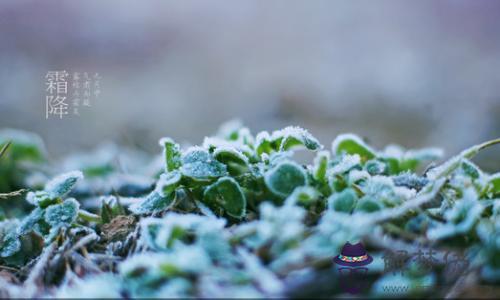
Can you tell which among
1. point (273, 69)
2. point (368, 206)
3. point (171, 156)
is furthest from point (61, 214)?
point (273, 69)

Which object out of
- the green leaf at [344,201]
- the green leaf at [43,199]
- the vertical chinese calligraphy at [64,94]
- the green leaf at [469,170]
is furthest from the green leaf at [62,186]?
the vertical chinese calligraphy at [64,94]

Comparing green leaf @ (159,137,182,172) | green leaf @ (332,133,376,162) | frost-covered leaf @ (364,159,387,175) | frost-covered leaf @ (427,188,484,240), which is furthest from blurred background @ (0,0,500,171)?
frost-covered leaf @ (427,188,484,240)

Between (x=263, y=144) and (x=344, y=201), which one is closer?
(x=344, y=201)

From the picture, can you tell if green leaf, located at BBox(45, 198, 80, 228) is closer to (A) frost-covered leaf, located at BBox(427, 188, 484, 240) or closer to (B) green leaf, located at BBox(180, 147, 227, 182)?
(B) green leaf, located at BBox(180, 147, 227, 182)

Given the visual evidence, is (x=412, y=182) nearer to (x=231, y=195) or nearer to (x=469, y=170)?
(x=469, y=170)

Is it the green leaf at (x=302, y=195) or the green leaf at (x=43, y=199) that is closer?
the green leaf at (x=302, y=195)

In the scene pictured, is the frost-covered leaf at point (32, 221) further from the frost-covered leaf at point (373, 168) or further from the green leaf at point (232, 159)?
the frost-covered leaf at point (373, 168)

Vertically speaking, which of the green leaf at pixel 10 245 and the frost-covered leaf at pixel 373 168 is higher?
the frost-covered leaf at pixel 373 168
